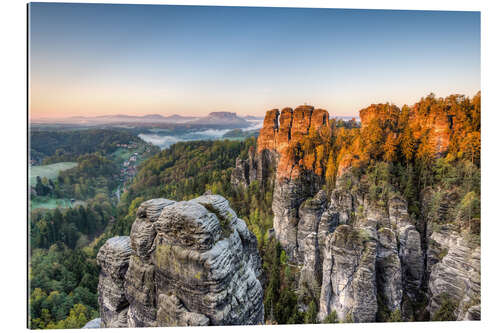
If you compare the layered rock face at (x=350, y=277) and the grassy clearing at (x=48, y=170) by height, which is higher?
the grassy clearing at (x=48, y=170)

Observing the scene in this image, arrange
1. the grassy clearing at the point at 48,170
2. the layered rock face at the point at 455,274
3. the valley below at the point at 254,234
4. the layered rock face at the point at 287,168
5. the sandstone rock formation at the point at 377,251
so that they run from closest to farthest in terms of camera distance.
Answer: the valley below at the point at 254,234
the grassy clearing at the point at 48,170
the layered rock face at the point at 455,274
the sandstone rock formation at the point at 377,251
the layered rock face at the point at 287,168

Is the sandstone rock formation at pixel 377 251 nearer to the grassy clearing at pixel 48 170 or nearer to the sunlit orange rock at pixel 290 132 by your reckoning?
the sunlit orange rock at pixel 290 132

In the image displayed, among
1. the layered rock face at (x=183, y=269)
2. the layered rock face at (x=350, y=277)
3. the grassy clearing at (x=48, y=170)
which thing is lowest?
the layered rock face at (x=350, y=277)

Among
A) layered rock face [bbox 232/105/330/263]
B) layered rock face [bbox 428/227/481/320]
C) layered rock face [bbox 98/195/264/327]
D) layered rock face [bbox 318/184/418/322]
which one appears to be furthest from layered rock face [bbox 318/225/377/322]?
layered rock face [bbox 98/195/264/327]

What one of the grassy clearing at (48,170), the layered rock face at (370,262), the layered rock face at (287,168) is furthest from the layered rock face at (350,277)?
the grassy clearing at (48,170)

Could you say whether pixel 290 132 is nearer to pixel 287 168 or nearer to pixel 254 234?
pixel 287 168

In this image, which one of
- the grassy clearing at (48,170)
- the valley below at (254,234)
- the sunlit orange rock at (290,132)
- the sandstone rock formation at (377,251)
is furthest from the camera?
the sunlit orange rock at (290,132)

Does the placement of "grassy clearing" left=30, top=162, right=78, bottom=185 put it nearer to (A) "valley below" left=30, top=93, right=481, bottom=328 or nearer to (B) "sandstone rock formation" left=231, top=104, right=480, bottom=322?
(A) "valley below" left=30, top=93, right=481, bottom=328
